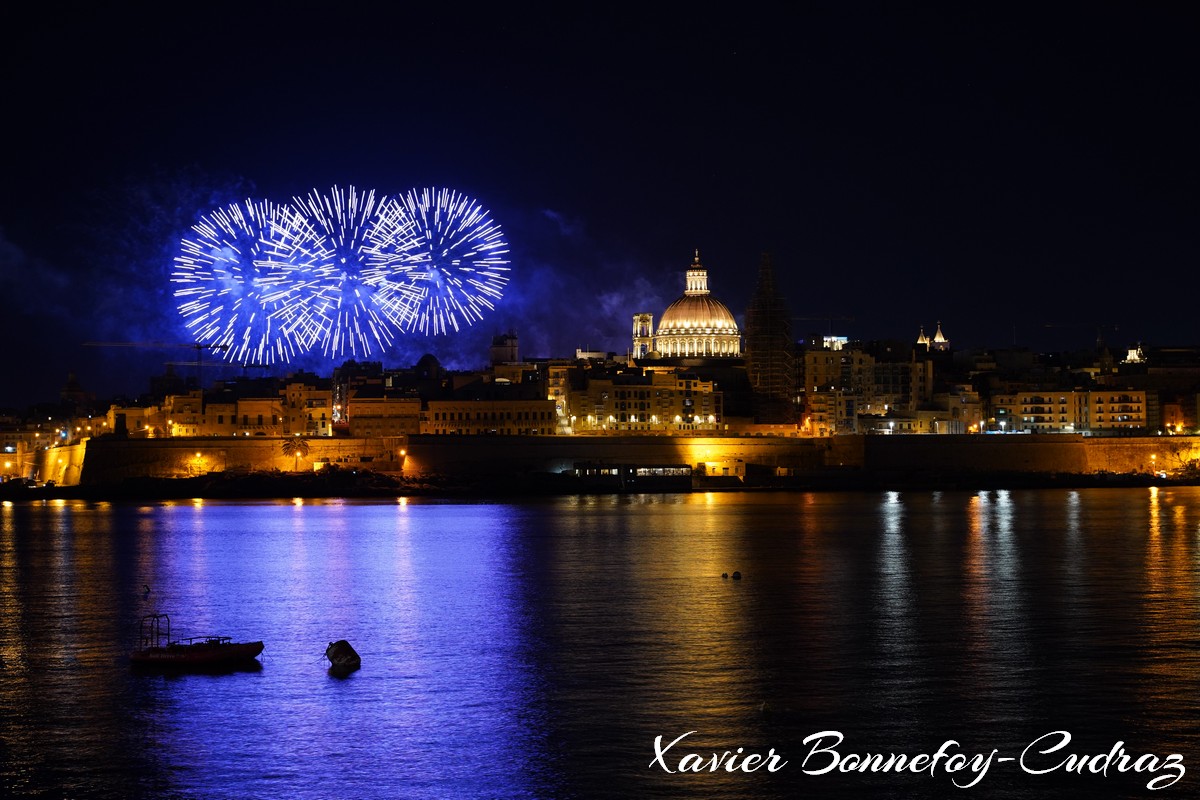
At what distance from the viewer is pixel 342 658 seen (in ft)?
68.8

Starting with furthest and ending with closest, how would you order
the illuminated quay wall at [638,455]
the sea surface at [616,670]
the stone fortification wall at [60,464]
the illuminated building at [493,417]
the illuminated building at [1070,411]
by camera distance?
the illuminated building at [1070,411], the illuminated building at [493,417], the stone fortification wall at [60,464], the illuminated quay wall at [638,455], the sea surface at [616,670]

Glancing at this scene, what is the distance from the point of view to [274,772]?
51.2 ft

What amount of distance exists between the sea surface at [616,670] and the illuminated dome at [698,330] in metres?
58.3

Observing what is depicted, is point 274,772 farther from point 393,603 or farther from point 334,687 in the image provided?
point 393,603

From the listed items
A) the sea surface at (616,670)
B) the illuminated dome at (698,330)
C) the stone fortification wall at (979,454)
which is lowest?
the sea surface at (616,670)

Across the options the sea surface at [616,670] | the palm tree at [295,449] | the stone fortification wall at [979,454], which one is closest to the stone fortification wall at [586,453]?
the stone fortification wall at [979,454]

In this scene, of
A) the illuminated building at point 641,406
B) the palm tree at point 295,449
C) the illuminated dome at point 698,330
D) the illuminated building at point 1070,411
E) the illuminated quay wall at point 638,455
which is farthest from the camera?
the illuminated dome at point 698,330

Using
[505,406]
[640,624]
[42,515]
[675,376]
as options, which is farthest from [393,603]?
[675,376]

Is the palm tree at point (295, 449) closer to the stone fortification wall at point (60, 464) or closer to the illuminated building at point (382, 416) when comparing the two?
the illuminated building at point (382, 416)

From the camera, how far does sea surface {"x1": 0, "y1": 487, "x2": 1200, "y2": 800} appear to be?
15.5m

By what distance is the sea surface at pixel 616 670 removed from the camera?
1548cm

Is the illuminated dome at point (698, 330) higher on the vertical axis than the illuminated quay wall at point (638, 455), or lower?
higher

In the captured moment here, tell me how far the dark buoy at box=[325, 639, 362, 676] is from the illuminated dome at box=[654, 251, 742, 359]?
251ft

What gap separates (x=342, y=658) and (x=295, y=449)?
1771 inches
